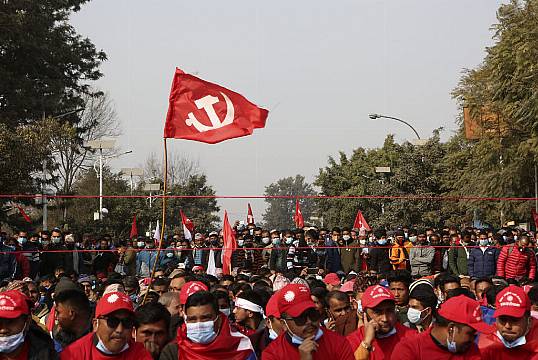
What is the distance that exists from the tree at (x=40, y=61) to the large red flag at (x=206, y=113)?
74.2 ft

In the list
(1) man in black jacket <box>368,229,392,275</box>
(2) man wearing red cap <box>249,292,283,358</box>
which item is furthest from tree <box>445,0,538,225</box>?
(2) man wearing red cap <box>249,292,283,358</box>

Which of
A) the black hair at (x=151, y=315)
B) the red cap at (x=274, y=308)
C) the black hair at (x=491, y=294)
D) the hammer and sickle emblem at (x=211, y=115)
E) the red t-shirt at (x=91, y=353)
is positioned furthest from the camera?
the hammer and sickle emblem at (x=211, y=115)

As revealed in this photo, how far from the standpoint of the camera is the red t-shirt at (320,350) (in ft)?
19.3

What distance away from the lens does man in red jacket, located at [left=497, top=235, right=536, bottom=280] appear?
51.2 ft

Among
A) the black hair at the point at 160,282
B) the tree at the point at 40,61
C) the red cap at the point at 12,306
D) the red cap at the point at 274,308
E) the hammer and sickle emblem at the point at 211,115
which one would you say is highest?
the tree at the point at 40,61

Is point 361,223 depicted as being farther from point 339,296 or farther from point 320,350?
point 320,350

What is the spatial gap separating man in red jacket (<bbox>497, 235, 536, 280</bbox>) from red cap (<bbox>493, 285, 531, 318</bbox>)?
30.8 ft

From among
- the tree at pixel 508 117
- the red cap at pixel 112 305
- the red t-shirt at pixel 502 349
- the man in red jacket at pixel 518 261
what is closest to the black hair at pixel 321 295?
the red t-shirt at pixel 502 349

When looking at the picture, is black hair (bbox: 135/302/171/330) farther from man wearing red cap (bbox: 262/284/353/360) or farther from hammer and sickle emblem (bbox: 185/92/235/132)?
hammer and sickle emblem (bbox: 185/92/235/132)

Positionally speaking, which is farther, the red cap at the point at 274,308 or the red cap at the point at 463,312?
the red cap at the point at 274,308

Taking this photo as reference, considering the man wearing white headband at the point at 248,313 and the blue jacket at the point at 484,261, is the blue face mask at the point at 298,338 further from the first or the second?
the blue jacket at the point at 484,261

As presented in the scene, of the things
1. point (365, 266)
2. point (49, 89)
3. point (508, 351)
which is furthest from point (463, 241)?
point (49, 89)

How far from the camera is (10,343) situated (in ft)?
18.7

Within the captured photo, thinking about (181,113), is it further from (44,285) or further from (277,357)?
(277,357)
